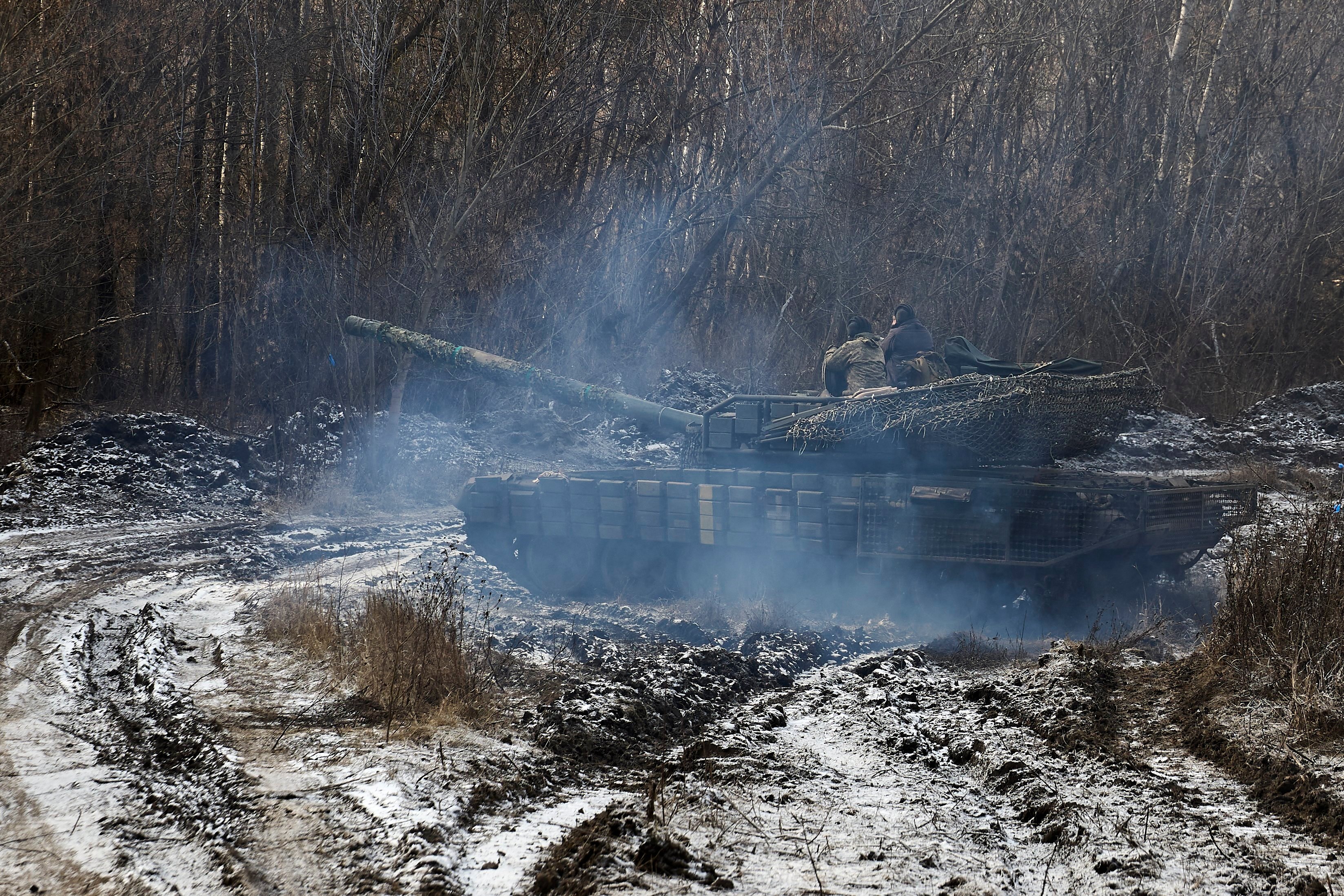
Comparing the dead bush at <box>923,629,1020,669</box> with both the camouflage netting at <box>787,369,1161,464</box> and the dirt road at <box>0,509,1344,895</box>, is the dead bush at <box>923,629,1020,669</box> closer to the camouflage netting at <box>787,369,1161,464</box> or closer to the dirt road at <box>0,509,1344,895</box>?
the dirt road at <box>0,509,1344,895</box>

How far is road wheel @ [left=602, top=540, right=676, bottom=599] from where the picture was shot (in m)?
9.36

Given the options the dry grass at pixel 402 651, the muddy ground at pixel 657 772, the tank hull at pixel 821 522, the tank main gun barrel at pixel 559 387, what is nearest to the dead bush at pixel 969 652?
the muddy ground at pixel 657 772

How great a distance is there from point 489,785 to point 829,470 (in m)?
5.57

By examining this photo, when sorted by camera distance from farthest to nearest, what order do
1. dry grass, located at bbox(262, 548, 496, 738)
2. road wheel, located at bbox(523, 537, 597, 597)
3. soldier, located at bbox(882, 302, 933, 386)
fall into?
road wheel, located at bbox(523, 537, 597, 597) → soldier, located at bbox(882, 302, 933, 386) → dry grass, located at bbox(262, 548, 496, 738)

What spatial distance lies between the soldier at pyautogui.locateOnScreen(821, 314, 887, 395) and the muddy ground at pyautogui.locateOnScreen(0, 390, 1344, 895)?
268 cm

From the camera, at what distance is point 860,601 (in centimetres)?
878

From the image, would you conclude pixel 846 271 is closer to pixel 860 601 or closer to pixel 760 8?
pixel 760 8

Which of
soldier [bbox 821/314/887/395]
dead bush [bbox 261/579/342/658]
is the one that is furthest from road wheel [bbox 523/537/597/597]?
soldier [bbox 821/314/887/395]

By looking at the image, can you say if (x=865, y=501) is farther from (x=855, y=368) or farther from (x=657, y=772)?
(x=657, y=772)

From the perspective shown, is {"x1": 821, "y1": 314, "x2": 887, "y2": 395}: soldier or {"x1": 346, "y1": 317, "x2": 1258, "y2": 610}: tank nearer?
{"x1": 346, "y1": 317, "x2": 1258, "y2": 610}: tank

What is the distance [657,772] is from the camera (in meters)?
4.20

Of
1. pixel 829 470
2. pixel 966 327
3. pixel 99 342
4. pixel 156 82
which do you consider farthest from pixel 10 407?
pixel 966 327

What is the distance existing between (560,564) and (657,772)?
Answer: 568 cm

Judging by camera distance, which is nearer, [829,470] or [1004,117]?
[829,470]
